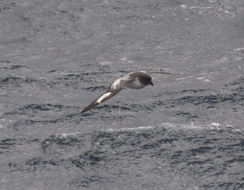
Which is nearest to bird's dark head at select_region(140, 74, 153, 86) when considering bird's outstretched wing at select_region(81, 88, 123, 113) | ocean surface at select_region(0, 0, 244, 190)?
ocean surface at select_region(0, 0, 244, 190)

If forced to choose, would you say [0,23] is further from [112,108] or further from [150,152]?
[150,152]

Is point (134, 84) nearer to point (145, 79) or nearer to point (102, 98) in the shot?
point (145, 79)

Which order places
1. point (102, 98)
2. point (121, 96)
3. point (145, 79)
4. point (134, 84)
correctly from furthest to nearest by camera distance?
point (121, 96)
point (145, 79)
point (134, 84)
point (102, 98)

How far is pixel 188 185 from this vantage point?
66.1 ft

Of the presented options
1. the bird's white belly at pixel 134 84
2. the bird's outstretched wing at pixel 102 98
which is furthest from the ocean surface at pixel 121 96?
the bird's outstretched wing at pixel 102 98

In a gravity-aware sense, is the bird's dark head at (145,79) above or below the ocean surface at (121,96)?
above

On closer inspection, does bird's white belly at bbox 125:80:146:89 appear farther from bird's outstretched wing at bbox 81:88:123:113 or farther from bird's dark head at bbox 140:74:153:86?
bird's outstretched wing at bbox 81:88:123:113

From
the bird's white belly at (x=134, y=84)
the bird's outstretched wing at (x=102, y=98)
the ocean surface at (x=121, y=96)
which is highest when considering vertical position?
the bird's outstretched wing at (x=102, y=98)

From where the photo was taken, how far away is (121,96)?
1045 inches

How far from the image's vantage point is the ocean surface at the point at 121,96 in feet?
68.9

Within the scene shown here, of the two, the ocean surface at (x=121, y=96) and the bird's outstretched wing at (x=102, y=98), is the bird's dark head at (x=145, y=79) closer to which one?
the ocean surface at (x=121, y=96)

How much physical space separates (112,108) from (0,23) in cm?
1073

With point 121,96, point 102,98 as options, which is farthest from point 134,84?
point 121,96

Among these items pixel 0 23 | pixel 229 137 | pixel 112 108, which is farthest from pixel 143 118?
pixel 0 23
